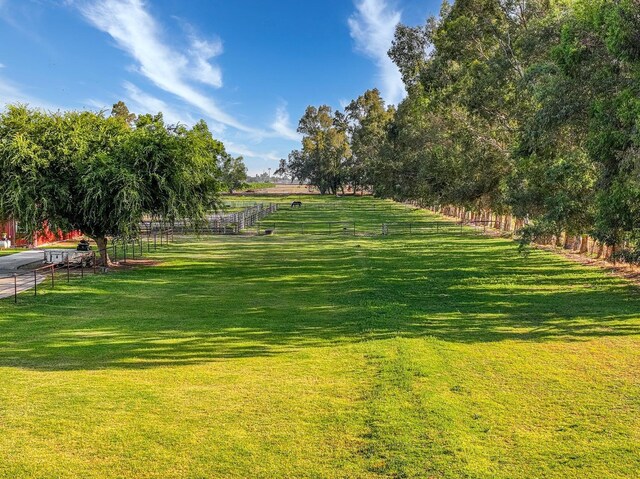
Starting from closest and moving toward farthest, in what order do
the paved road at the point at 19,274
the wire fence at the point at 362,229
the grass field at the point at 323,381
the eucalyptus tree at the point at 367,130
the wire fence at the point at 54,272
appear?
the grass field at the point at 323,381 → the paved road at the point at 19,274 → the wire fence at the point at 54,272 → the wire fence at the point at 362,229 → the eucalyptus tree at the point at 367,130

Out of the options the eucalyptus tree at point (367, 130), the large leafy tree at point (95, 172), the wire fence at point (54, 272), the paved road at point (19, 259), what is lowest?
the paved road at point (19, 259)

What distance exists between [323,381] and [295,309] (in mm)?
7690

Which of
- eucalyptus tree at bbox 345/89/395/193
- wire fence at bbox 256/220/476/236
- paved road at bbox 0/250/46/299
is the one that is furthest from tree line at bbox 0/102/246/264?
eucalyptus tree at bbox 345/89/395/193

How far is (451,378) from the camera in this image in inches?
442

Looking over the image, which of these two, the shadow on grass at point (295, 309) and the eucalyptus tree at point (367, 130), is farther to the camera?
the eucalyptus tree at point (367, 130)

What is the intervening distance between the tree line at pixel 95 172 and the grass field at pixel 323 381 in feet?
16.1

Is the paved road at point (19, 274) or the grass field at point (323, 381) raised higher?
the grass field at point (323, 381)

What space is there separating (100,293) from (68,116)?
37.7 ft

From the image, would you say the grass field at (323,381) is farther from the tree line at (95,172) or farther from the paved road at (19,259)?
the paved road at (19,259)

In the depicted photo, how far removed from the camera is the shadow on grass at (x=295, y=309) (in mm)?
14008

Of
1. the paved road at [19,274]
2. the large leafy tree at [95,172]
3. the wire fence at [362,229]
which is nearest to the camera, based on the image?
the paved road at [19,274]

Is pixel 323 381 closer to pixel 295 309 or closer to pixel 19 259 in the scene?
pixel 295 309

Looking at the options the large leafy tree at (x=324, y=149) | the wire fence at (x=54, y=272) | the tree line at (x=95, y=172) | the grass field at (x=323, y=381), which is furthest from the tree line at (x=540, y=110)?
the large leafy tree at (x=324, y=149)

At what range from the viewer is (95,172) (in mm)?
25766
